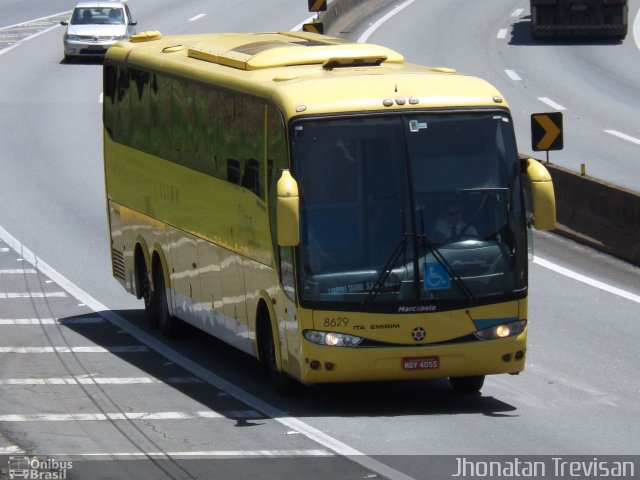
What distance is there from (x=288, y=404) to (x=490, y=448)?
256 centimetres

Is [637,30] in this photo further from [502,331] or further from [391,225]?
[391,225]

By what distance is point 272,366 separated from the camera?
15.1 metres

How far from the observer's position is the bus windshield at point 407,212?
13789mm

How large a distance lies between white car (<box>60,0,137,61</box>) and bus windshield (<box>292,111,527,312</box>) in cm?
3557

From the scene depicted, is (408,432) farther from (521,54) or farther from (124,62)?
(521,54)

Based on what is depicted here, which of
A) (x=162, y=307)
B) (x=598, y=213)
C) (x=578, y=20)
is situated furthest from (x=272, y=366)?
(x=578, y=20)

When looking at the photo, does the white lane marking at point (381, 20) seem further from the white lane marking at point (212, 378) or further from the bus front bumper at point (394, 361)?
the bus front bumper at point (394, 361)

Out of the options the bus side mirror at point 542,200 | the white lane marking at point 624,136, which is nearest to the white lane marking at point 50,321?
the bus side mirror at point 542,200

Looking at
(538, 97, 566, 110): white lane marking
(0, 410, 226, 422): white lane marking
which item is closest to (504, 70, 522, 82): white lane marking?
(538, 97, 566, 110): white lane marking

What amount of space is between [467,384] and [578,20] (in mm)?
35406

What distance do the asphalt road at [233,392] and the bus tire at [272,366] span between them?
12cm

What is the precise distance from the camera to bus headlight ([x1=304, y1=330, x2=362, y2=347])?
13.8m

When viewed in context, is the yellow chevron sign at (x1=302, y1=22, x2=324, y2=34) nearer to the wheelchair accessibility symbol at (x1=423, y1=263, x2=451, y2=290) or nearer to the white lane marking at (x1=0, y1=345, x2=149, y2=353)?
the white lane marking at (x1=0, y1=345, x2=149, y2=353)

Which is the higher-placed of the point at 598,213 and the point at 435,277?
the point at 435,277
